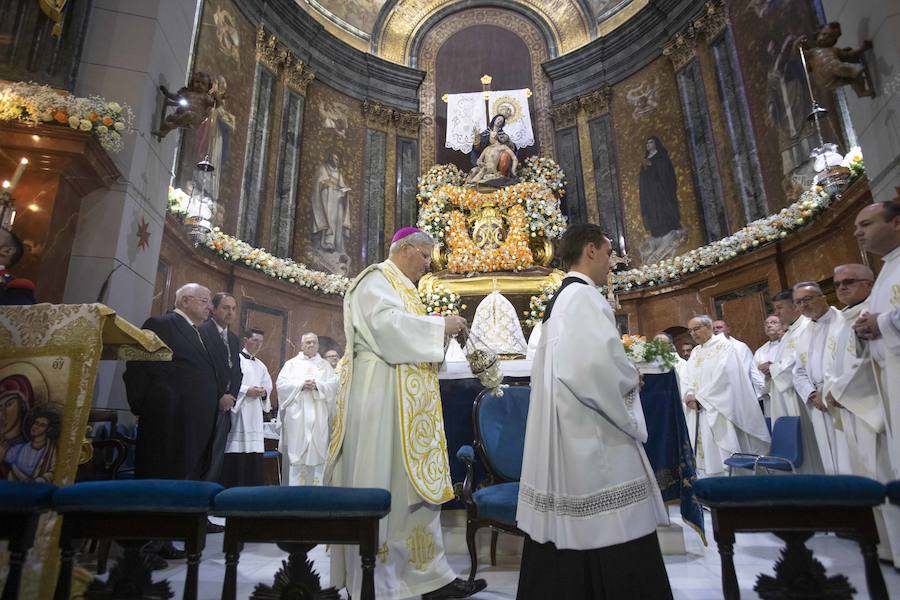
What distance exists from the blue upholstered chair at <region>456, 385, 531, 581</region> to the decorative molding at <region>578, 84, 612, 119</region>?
1049cm

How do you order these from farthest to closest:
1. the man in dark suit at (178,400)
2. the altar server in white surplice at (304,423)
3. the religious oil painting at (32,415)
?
the altar server in white surplice at (304,423)
the man in dark suit at (178,400)
the religious oil painting at (32,415)

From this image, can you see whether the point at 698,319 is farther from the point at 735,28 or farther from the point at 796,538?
the point at 735,28

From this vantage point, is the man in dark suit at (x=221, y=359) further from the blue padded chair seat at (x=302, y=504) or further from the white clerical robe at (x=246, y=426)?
the blue padded chair seat at (x=302, y=504)

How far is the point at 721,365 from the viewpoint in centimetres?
562

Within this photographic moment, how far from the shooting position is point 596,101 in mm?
12695

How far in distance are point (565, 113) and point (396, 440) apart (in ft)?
38.6

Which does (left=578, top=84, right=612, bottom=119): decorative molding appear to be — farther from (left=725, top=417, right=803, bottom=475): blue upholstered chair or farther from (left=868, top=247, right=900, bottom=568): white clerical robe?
(left=868, top=247, right=900, bottom=568): white clerical robe

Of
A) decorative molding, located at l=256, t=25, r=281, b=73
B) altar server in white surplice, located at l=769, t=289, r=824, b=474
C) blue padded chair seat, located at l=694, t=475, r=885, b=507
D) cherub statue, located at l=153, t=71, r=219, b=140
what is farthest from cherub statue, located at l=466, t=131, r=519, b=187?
blue padded chair seat, located at l=694, t=475, r=885, b=507

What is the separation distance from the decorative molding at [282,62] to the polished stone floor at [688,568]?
9315 millimetres

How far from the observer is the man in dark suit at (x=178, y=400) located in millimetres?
3730

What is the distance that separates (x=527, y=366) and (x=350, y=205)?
8201 mm

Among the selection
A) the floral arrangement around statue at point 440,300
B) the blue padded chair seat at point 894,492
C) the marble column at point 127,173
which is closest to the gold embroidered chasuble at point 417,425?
the blue padded chair seat at point 894,492

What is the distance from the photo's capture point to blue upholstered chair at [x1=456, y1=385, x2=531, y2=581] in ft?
10.4

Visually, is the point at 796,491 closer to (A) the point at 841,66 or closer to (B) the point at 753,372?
(A) the point at 841,66
